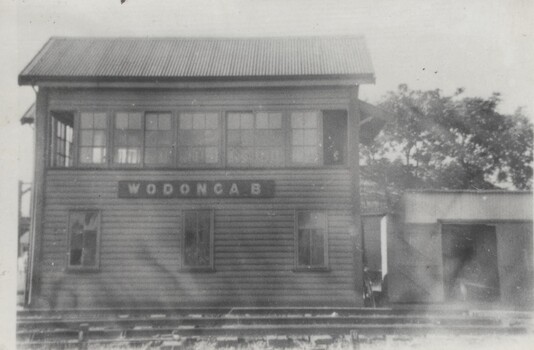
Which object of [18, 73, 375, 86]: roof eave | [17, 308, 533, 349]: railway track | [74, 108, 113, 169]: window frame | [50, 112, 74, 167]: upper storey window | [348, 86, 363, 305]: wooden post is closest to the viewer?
[17, 308, 533, 349]: railway track

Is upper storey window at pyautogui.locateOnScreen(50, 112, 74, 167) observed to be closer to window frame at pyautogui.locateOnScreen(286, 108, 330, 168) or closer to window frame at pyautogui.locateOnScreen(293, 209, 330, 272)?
window frame at pyautogui.locateOnScreen(286, 108, 330, 168)

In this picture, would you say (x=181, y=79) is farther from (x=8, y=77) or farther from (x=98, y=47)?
(x=8, y=77)

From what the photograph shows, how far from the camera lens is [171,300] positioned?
1500cm

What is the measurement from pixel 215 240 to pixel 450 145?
33063mm

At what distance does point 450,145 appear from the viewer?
143ft

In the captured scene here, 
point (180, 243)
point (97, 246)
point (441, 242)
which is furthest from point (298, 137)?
point (97, 246)

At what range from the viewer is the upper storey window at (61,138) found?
1595 centimetres

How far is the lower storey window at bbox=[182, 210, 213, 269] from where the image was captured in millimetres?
15141

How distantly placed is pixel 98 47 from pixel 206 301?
856 centimetres

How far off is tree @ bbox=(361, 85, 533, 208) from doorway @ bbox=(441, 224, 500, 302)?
26.8 meters

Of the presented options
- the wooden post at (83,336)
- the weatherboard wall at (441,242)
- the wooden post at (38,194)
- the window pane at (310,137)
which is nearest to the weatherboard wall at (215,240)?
the wooden post at (38,194)

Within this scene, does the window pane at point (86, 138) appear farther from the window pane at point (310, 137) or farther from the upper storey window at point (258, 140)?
the window pane at point (310, 137)

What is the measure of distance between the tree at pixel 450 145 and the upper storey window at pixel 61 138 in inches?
1232

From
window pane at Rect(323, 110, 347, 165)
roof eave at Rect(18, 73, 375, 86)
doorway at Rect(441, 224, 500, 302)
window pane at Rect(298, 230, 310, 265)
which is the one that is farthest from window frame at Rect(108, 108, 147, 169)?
doorway at Rect(441, 224, 500, 302)
